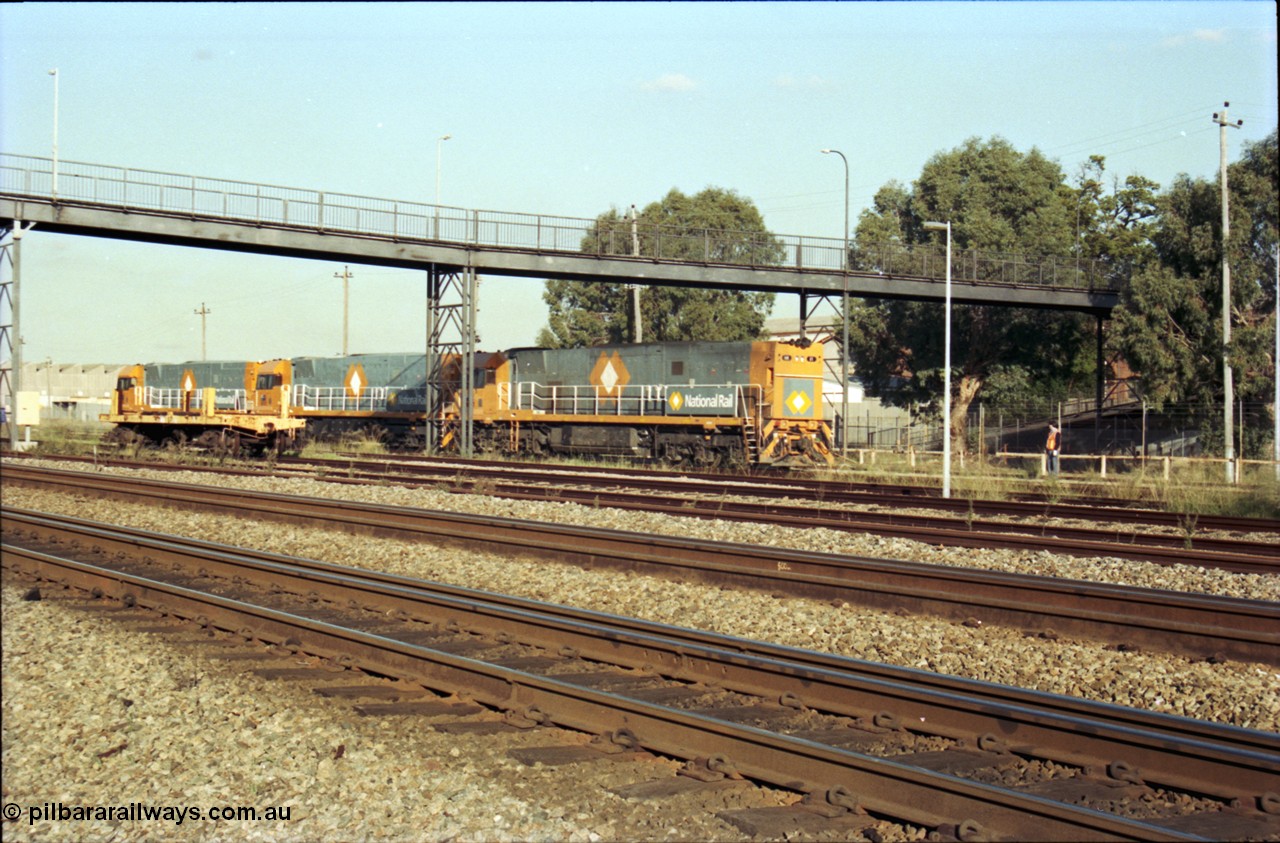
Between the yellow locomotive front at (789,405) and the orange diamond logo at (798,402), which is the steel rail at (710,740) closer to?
the yellow locomotive front at (789,405)

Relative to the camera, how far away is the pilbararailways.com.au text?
202 inches

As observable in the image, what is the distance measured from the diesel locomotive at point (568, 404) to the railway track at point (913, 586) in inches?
559

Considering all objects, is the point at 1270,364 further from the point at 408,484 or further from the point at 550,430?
the point at 408,484

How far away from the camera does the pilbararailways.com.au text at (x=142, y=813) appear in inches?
202

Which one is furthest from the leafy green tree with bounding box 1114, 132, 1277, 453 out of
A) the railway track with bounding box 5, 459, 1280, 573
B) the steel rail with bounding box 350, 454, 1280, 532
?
the railway track with bounding box 5, 459, 1280, 573

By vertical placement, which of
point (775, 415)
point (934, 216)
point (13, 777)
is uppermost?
point (934, 216)

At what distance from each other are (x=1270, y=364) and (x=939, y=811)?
106 feet

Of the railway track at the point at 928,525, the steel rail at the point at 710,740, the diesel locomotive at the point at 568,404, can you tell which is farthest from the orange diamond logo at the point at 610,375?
the steel rail at the point at 710,740

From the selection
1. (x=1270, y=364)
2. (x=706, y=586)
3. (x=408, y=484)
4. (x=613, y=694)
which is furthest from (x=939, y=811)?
(x=1270, y=364)

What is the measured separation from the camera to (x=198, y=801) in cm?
533

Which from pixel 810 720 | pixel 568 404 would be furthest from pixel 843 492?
pixel 810 720

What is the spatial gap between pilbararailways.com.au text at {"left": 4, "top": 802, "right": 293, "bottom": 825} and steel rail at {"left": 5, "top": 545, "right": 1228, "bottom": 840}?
1681mm

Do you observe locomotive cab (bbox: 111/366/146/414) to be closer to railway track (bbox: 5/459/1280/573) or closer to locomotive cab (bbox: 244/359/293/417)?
locomotive cab (bbox: 244/359/293/417)

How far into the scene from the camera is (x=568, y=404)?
32594 millimetres
